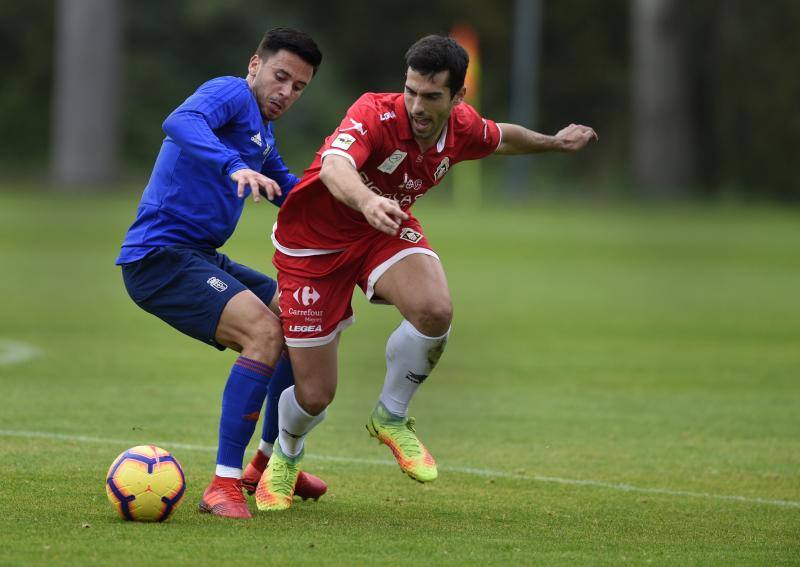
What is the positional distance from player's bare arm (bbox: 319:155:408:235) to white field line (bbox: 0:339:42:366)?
6.72 m

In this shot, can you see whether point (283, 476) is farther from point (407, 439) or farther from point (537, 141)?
point (537, 141)

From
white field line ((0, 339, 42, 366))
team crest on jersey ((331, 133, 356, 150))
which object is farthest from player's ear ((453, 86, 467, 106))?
white field line ((0, 339, 42, 366))

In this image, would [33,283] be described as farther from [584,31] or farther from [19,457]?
[584,31]

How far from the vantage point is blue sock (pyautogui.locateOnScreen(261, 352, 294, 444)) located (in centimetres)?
754

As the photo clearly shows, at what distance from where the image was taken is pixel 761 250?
29188mm

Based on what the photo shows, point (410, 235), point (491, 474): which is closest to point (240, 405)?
point (410, 235)

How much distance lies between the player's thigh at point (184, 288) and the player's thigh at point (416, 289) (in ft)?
2.43

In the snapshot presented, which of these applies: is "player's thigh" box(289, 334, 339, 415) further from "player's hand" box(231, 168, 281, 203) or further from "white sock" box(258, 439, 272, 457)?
"player's hand" box(231, 168, 281, 203)

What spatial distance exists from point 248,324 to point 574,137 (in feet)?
7.49

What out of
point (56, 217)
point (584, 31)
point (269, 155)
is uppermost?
point (584, 31)

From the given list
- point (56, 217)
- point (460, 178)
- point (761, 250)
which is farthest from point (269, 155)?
point (460, 178)

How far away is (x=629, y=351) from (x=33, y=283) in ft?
32.1

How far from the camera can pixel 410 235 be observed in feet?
23.7

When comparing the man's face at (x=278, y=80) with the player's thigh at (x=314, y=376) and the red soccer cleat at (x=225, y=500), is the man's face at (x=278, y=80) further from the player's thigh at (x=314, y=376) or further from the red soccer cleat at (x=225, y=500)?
the red soccer cleat at (x=225, y=500)
